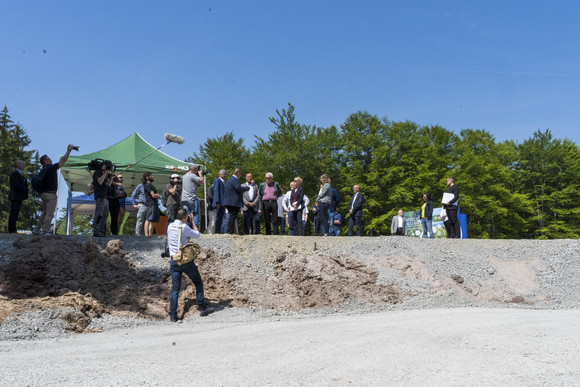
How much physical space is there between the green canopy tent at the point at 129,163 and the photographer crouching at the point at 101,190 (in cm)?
399

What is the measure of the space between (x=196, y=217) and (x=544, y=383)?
9967mm

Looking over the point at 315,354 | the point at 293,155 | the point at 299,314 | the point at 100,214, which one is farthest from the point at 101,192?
the point at 293,155

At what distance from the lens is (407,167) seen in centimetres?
3988

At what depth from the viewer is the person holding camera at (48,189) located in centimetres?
1137

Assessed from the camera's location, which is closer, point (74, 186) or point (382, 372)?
point (382, 372)

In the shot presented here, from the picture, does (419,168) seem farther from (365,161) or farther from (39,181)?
(39,181)

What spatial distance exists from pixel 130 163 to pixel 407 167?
28.0m

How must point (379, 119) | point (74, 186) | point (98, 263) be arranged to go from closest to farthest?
point (98, 263) → point (74, 186) → point (379, 119)

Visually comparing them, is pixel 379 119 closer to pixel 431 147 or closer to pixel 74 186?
pixel 431 147

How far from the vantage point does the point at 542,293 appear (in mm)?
→ 12648

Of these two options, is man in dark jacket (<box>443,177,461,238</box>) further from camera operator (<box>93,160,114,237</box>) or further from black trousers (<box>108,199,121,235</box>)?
camera operator (<box>93,160,114,237</box>)

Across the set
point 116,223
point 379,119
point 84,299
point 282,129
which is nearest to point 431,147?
point 379,119

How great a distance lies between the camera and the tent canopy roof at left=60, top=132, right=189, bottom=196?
16.2 meters

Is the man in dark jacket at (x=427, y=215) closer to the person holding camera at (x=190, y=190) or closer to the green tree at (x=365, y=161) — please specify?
the person holding camera at (x=190, y=190)
